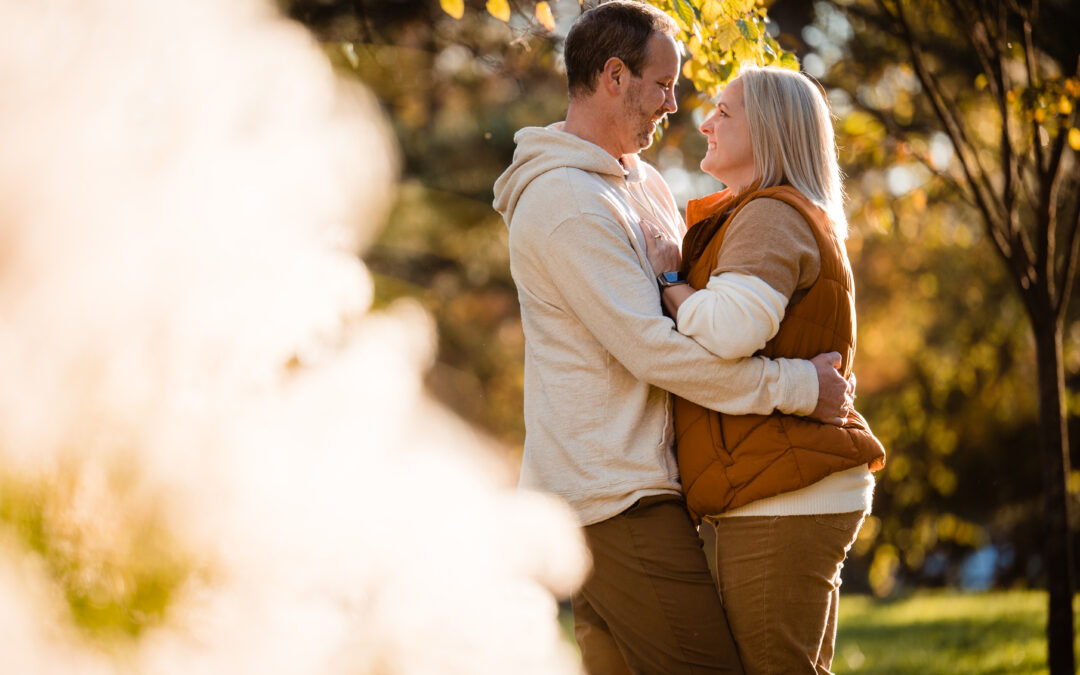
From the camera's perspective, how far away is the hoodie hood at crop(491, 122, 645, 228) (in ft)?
7.93

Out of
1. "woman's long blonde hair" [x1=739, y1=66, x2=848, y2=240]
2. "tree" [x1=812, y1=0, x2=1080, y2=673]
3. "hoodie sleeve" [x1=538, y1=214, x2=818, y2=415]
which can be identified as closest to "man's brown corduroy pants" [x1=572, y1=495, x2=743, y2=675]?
"hoodie sleeve" [x1=538, y1=214, x2=818, y2=415]

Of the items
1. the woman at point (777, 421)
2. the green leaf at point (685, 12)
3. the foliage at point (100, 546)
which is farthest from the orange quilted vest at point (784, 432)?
the foliage at point (100, 546)

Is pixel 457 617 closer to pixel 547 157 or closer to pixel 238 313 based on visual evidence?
A: pixel 238 313

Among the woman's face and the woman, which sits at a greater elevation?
the woman's face

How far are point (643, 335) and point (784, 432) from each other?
362mm

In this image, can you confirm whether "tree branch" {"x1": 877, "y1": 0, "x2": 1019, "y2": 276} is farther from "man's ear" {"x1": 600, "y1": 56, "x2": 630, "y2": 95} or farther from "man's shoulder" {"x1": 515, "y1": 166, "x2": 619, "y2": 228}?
"man's shoulder" {"x1": 515, "y1": 166, "x2": 619, "y2": 228}

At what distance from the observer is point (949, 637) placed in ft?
20.4

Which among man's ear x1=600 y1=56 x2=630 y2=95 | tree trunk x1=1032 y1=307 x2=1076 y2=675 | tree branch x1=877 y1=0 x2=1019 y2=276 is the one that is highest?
man's ear x1=600 y1=56 x2=630 y2=95

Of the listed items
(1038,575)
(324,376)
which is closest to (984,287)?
(1038,575)

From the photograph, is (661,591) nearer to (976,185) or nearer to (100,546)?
(100,546)

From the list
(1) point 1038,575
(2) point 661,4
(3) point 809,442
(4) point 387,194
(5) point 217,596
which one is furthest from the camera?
(4) point 387,194

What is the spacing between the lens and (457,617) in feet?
13.1

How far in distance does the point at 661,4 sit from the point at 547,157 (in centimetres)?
84

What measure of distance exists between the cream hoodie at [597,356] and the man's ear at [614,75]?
154 mm
